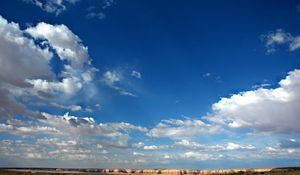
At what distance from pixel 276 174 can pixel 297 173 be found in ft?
16.9

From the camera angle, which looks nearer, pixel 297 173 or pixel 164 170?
pixel 297 173

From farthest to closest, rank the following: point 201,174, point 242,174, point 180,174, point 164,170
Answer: point 164,170
point 180,174
point 201,174
point 242,174

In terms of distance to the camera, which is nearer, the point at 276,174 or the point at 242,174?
the point at 276,174

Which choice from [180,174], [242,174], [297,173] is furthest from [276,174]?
[180,174]

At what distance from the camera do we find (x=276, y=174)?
271 ft

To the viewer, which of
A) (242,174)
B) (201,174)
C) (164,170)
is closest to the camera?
(242,174)

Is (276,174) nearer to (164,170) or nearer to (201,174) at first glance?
(201,174)

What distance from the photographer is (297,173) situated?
78500 millimetres

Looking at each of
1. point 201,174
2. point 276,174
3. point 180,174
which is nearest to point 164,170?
point 180,174

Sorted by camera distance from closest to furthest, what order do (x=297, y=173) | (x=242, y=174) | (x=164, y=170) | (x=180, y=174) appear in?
(x=297, y=173)
(x=242, y=174)
(x=180, y=174)
(x=164, y=170)

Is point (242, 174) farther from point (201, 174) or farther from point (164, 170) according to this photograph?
point (164, 170)

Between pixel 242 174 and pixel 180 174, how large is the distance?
3542 inches

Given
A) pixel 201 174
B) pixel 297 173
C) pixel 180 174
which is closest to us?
pixel 297 173

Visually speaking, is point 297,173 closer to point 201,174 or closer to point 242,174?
point 242,174
